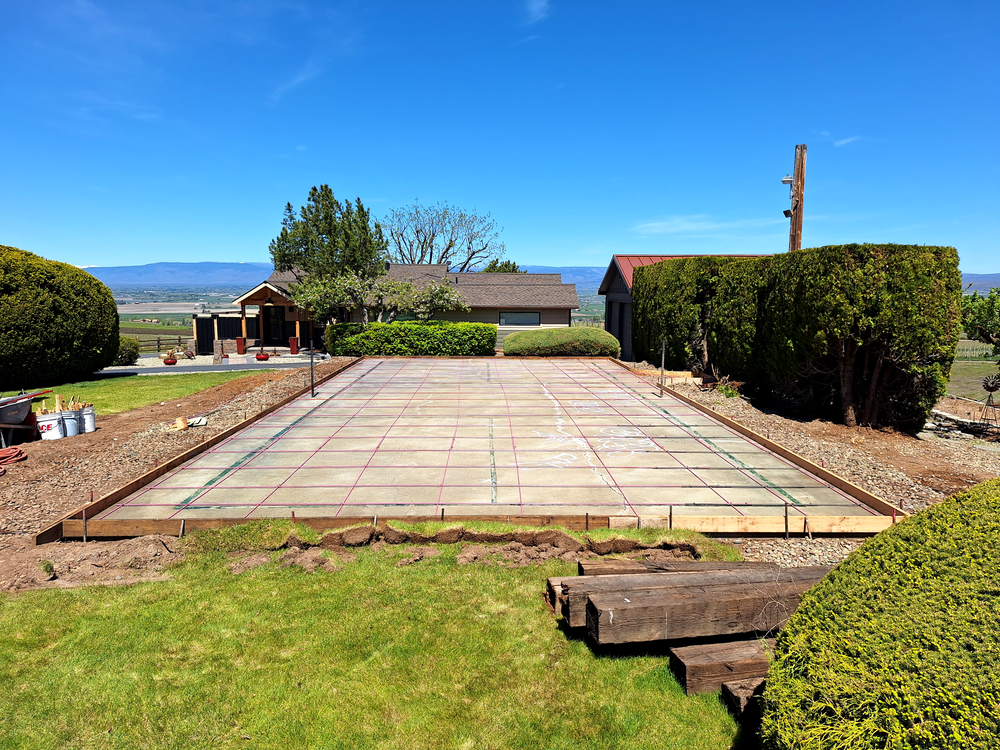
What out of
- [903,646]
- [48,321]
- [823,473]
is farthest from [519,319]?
[903,646]

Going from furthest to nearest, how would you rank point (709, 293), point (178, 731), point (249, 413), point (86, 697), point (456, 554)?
point (709, 293) < point (249, 413) < point (456, 554) < point (86, 697) < point (178, 731)

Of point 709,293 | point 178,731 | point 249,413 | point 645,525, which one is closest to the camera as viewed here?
point 178,731

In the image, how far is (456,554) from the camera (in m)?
6.61

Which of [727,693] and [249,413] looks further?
[249,413]

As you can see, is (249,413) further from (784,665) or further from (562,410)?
(784,665)

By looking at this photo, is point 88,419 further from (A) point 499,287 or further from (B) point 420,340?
(A) point 499,287

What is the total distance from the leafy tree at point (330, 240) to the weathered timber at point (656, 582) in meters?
31.0

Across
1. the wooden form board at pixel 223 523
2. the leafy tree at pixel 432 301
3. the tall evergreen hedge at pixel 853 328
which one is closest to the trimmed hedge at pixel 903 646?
the wooden form board at pixel 223 523

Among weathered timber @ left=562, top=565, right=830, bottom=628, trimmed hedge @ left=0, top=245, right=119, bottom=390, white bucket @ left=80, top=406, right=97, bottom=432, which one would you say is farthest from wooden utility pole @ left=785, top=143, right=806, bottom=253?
trimmed hedge @ left=0, top=245, right=119, bottom=390

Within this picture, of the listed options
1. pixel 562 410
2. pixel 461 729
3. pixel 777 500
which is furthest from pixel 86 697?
pixel 562 410

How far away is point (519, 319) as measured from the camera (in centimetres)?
3641

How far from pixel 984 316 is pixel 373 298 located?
24355 mm

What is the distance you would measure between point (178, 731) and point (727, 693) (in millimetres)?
3941

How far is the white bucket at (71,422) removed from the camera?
12.2m
